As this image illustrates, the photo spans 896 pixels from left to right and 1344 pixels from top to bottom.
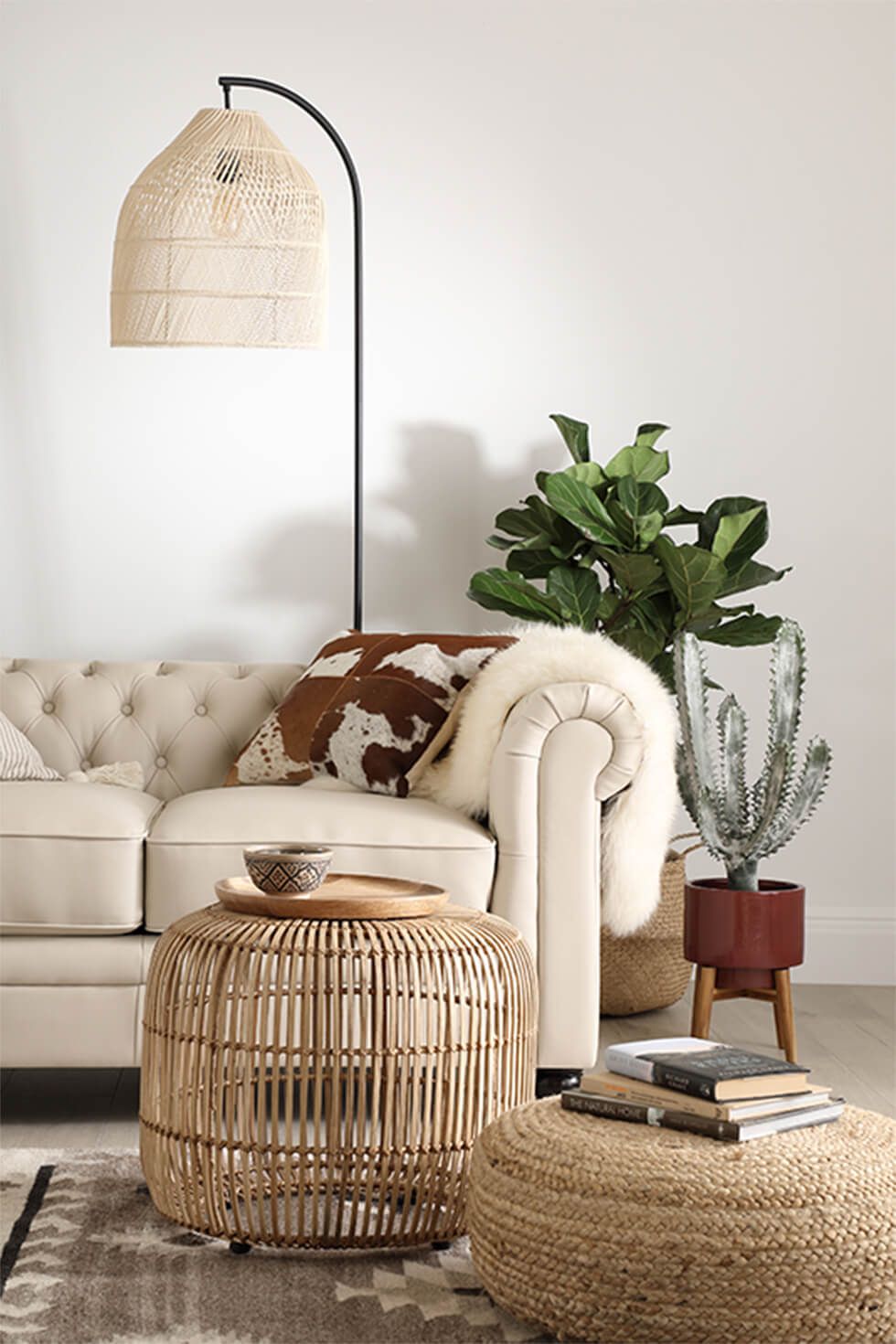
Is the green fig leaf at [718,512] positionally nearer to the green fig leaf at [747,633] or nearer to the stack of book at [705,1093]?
the green fig leaf at [747,633]

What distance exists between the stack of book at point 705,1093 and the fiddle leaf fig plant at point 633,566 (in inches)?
72.3

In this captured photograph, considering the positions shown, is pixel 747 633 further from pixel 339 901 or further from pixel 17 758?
pixel 339 901

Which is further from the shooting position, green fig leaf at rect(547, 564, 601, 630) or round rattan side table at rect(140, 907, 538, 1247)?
green fig leaf at rect(547, 564, 601, 630)

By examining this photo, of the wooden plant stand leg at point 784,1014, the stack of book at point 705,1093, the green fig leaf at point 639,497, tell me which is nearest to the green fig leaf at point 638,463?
the green fig leaf at point 639,497

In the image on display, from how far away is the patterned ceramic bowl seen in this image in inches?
80.4

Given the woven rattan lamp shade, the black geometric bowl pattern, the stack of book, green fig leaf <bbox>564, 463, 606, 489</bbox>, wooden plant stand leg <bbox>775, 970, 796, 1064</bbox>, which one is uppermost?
the woven rattan lamp shade

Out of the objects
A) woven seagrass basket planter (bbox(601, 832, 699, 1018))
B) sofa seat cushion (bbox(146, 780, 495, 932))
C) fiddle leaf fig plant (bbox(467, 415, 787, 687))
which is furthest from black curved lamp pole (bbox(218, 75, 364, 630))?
sofa seat cushion (bbox(146, 780, 495, 932))

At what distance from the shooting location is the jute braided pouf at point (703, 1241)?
64.2 inches

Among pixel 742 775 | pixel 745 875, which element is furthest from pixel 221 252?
pixel 745 875

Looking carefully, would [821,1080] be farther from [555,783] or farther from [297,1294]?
[297,1294]

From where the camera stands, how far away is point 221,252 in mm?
3420

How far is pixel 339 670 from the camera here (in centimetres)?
333

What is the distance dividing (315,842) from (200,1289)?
0.98 m

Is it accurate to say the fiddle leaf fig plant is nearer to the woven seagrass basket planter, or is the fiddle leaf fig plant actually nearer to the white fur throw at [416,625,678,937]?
the woven seagrass basket planter
